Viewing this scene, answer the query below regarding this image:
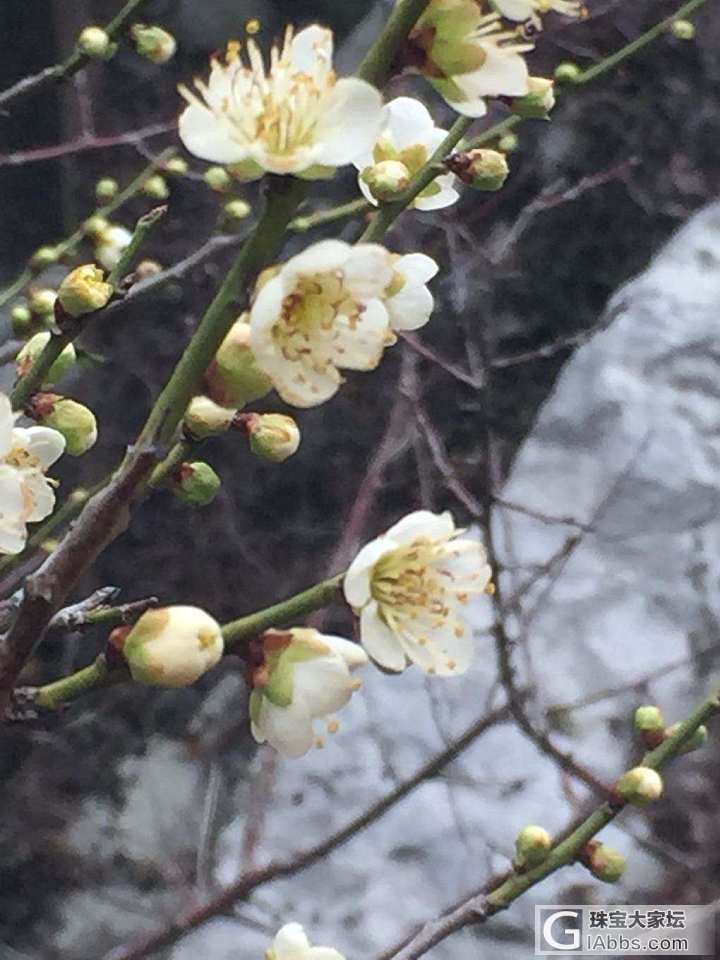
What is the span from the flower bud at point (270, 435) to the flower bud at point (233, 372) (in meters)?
0.07

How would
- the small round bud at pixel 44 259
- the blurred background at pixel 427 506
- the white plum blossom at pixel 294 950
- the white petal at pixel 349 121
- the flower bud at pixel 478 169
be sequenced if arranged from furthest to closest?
the blurred background at pixel 427 506, the small round bud at pixel 44 259, the white plum blossom at pixel 294 950, the flower bud at pixel 478 169, the white petal at pixel 349 121

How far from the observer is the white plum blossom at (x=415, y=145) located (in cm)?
44

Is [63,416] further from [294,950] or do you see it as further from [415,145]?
[294,950]

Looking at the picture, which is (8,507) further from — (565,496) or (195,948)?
(565,496)

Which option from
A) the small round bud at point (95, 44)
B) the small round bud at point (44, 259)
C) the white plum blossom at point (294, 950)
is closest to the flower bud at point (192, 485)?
the white plum blossom at point (294, 950)

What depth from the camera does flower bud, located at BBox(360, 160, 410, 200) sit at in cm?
38

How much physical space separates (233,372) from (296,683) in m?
0.10

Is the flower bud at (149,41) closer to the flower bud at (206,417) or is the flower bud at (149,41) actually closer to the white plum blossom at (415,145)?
the white plum blossom at (415,145)

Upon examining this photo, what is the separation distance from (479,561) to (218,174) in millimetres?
638

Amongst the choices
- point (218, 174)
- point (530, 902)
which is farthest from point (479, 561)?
point (530, 902)

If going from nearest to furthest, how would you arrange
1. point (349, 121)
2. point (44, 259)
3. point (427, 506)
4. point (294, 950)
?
point (349, 121) < point (294, 950) < point (44, 259) < point (427, 506)

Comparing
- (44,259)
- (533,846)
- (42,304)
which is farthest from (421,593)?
(44,259)

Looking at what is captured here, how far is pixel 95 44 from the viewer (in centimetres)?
71

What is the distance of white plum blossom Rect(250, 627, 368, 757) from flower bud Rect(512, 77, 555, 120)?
24 centimetres
